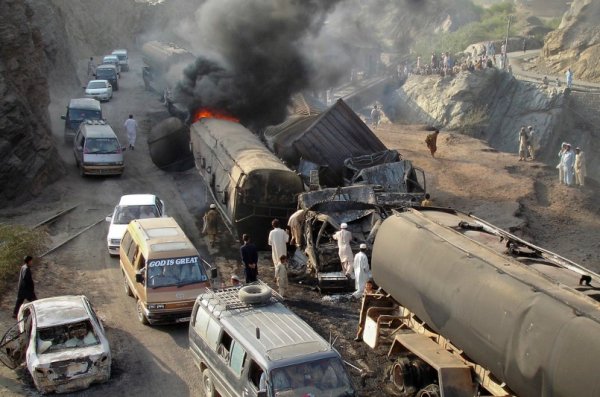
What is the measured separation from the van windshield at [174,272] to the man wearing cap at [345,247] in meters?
3.63

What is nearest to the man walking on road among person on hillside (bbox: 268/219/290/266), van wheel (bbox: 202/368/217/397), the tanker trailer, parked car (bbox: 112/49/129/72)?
person on hillside (bbox: 268/219/290/266)

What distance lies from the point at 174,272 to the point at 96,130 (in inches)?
543

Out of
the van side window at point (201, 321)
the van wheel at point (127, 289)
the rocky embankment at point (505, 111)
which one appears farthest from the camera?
the rocky embankment at point (505, 111)

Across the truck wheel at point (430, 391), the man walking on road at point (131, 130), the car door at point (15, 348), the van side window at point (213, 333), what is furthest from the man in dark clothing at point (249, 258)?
the man walking on road at point (131, 130)

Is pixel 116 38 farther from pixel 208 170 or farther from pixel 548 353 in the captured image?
pixel 548 353

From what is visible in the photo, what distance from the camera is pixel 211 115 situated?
27.4 meters

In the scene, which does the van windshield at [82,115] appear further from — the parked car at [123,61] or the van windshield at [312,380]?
the parked car at [123,61]

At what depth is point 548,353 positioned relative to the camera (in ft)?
27.5

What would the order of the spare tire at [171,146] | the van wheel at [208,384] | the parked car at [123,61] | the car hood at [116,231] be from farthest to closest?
the parked car at [123,61]
the spare tire at [171,146]
the car hood at [116,231]
the van wheel at [208,384]

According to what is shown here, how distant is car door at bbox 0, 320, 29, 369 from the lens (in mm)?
12164

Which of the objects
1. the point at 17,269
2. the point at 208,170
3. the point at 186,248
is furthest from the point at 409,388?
the point at 208,170

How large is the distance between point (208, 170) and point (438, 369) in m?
13.3

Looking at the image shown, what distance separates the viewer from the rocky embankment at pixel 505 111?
41156 millimetres

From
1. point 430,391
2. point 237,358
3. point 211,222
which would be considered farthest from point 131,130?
point 430,391
